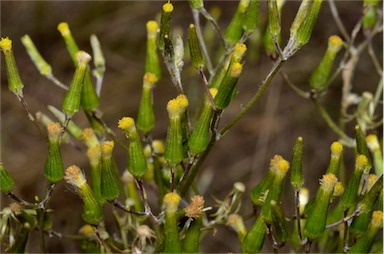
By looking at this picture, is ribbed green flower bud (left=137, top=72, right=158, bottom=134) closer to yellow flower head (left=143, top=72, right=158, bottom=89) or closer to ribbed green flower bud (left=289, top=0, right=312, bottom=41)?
yellow flower head (left=143, top=72, right=158, bottom=89)

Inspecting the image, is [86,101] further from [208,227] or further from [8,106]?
[8,106]

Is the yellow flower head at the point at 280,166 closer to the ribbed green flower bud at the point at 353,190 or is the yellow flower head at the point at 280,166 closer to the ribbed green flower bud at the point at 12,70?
the ribbed green flower bud at the point at 353,190

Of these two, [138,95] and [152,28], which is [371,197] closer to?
[152,28]

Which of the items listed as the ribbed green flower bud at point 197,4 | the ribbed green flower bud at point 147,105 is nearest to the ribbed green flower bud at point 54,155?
the ribbed green flower bud at point 147,105

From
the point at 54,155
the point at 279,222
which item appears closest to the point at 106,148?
the point at 54,155

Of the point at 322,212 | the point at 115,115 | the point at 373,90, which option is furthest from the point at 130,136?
the point at 373,90

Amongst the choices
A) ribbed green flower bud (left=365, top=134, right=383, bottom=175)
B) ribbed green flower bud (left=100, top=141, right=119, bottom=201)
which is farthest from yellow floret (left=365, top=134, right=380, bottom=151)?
ribbed green flower bud (left=100, top=141, right=119, bottom=201)
